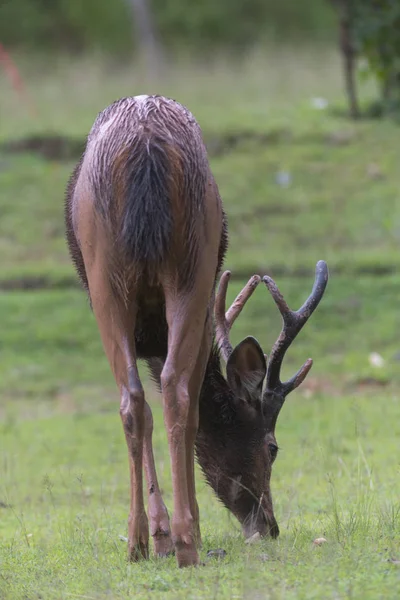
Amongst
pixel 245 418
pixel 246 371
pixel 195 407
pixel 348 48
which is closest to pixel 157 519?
pixel 195 407

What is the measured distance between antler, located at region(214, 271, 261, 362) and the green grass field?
0.85 meters

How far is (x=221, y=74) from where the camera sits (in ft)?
84.3

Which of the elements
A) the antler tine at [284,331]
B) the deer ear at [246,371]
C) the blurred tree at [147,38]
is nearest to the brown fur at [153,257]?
the deer ear at [246,371]

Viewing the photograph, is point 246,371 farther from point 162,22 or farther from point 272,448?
point 162,22

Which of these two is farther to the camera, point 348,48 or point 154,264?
point 348,48

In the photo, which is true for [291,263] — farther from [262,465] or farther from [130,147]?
[130,147]

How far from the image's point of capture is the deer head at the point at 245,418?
629 centimetres

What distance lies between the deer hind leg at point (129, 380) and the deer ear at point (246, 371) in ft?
3.09

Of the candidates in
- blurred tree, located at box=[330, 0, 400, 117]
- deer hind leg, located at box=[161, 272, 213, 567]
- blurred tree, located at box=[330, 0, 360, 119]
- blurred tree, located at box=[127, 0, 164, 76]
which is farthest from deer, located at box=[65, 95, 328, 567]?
blurred tree, located at box=[127, 0, 164, 76]

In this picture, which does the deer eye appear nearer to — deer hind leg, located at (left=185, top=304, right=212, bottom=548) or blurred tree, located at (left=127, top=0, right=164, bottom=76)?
deer hind leg, located at (left=185, top=304, right=212, bottom=548)

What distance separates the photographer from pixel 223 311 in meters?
6.86

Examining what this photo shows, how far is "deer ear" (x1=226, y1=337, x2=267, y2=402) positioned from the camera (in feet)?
20.5

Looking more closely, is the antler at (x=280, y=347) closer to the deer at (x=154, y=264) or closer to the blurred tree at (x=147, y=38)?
the deer at (x=154, y=264)

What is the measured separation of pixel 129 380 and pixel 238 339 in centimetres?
786
